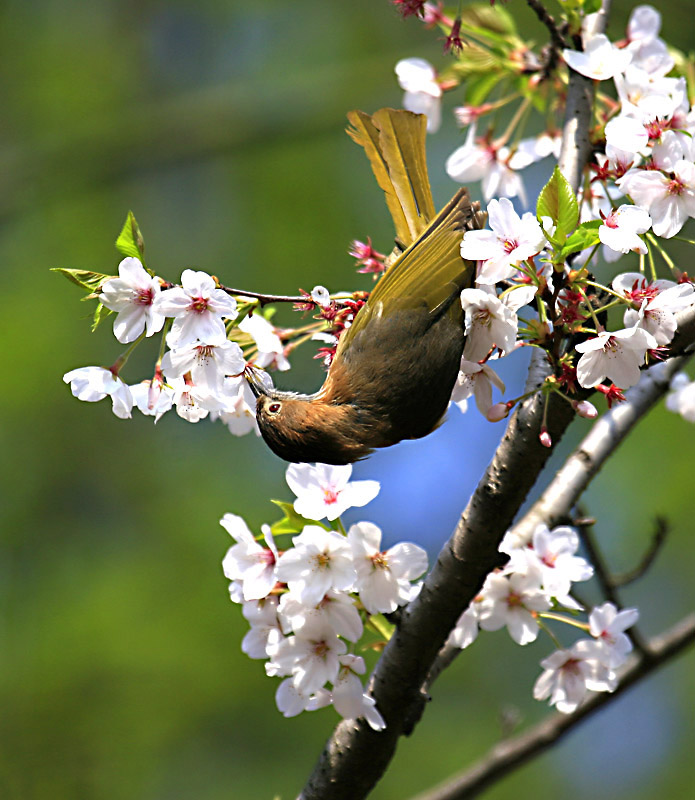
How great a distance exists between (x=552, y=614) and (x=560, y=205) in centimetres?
111

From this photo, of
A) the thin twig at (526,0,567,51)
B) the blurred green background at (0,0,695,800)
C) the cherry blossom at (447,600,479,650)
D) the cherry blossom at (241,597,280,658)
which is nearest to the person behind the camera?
the cherry blossom at (241,597,280,658)

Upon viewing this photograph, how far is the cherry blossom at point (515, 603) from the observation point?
210 cm

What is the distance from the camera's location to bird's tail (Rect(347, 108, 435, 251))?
244cm

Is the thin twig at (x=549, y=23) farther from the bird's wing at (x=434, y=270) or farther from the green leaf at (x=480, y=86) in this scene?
the bird's wing at (x=434, y=270)

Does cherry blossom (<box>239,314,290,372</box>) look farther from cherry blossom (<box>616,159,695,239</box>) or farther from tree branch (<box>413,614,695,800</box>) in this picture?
tree branch (<box>413,614,695,800</box>)

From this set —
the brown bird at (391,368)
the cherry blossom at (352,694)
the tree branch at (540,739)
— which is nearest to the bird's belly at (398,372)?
the brown bird at (391,368)

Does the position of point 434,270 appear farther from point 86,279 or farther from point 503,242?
point 86,279

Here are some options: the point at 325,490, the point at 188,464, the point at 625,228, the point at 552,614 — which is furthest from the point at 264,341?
the point at 188,464

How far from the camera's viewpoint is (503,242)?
167 centimetres

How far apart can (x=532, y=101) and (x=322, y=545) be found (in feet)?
5.50

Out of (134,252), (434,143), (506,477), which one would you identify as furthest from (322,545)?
(434,143)

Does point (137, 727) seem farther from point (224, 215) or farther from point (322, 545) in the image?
point (322, 545)

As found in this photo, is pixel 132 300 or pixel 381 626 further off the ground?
pixel 132 300

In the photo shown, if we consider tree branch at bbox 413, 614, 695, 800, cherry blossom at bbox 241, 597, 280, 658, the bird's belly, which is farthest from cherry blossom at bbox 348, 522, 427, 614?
tree branch at bbox 413, 614, 695, 800
